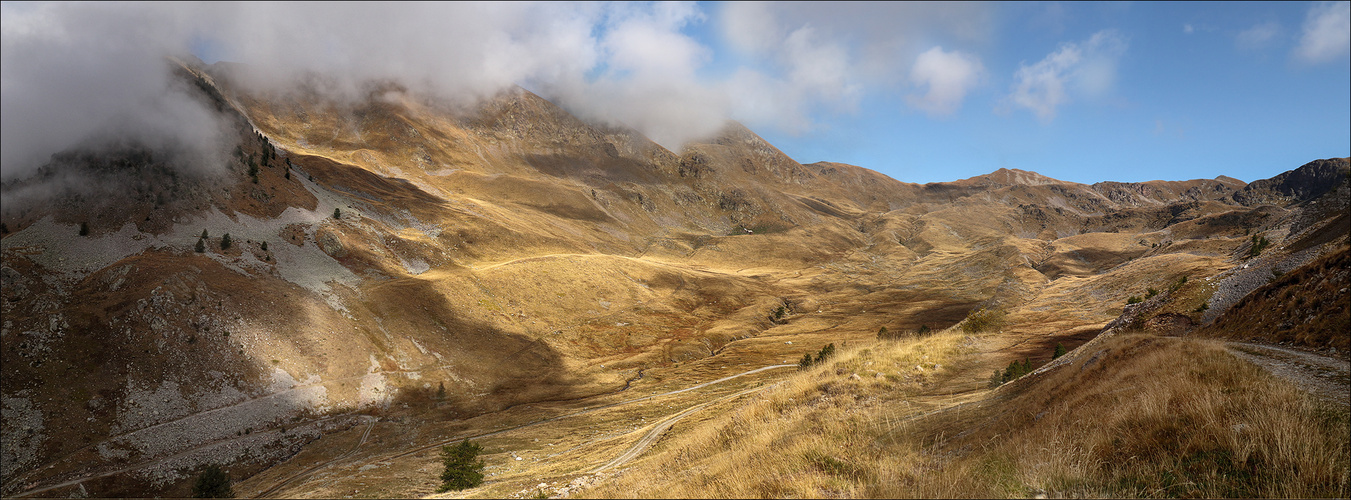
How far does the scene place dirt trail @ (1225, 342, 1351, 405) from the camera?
586 cm

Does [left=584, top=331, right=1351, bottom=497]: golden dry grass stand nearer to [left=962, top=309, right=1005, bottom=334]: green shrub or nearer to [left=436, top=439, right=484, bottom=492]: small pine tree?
[left=436, top=439, right=484, bottom=492]: small pine tree

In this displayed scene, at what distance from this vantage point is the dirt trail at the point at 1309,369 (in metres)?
5.86

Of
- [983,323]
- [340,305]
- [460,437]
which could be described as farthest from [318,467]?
[983,323]

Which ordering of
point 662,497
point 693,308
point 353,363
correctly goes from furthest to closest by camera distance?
point 693,308 → point 353,363 → point 662,497

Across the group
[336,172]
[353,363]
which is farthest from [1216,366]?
[336,172]

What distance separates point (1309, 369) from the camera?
267 inches

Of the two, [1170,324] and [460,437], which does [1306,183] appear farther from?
[460,437]

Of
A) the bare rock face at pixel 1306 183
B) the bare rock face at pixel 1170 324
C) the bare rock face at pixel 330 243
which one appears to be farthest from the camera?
the bare rock face at pixel 1306 183

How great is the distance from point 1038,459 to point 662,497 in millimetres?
4750

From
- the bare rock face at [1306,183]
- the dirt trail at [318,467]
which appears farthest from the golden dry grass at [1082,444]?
the bare rock face at [1306,183]

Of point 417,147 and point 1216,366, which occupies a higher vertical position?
point 417,147

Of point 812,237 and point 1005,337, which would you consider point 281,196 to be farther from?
point 812,237

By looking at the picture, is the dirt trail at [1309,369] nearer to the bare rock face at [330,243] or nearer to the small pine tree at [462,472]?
the small pine tree at [462,472]

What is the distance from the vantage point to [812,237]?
15550 centimetres
